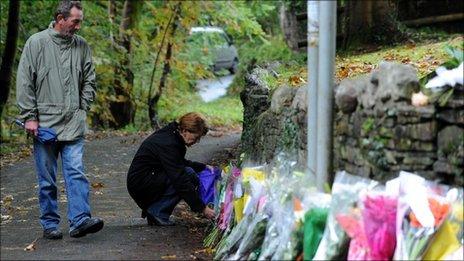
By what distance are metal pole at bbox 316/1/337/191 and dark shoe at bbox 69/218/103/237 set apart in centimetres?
210

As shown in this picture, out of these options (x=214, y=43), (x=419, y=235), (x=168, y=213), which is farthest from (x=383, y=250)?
(x=214, y=43)

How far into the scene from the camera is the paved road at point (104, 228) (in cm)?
595

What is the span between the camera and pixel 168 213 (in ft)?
23.8

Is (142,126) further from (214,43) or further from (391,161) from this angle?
(391,161)

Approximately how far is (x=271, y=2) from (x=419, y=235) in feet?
76.8

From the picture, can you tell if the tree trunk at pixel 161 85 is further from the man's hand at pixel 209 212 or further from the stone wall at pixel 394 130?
the stone wall at pixel 394 130

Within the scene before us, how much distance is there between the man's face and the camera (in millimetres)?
6359

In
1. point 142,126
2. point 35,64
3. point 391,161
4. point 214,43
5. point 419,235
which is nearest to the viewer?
point 419,235

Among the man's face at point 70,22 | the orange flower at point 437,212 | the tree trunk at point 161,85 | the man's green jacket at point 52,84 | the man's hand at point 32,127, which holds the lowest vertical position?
the tree trunk at point 161,85

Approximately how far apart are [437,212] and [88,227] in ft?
10.1

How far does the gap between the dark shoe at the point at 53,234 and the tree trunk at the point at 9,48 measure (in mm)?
8425

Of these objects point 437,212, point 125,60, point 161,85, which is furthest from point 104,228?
point 161,85

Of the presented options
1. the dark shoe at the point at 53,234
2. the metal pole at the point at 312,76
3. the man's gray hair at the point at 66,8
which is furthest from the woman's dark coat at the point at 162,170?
the metal pole at the point at 312,76

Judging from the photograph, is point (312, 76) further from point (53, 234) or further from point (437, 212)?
point (53, 234)
